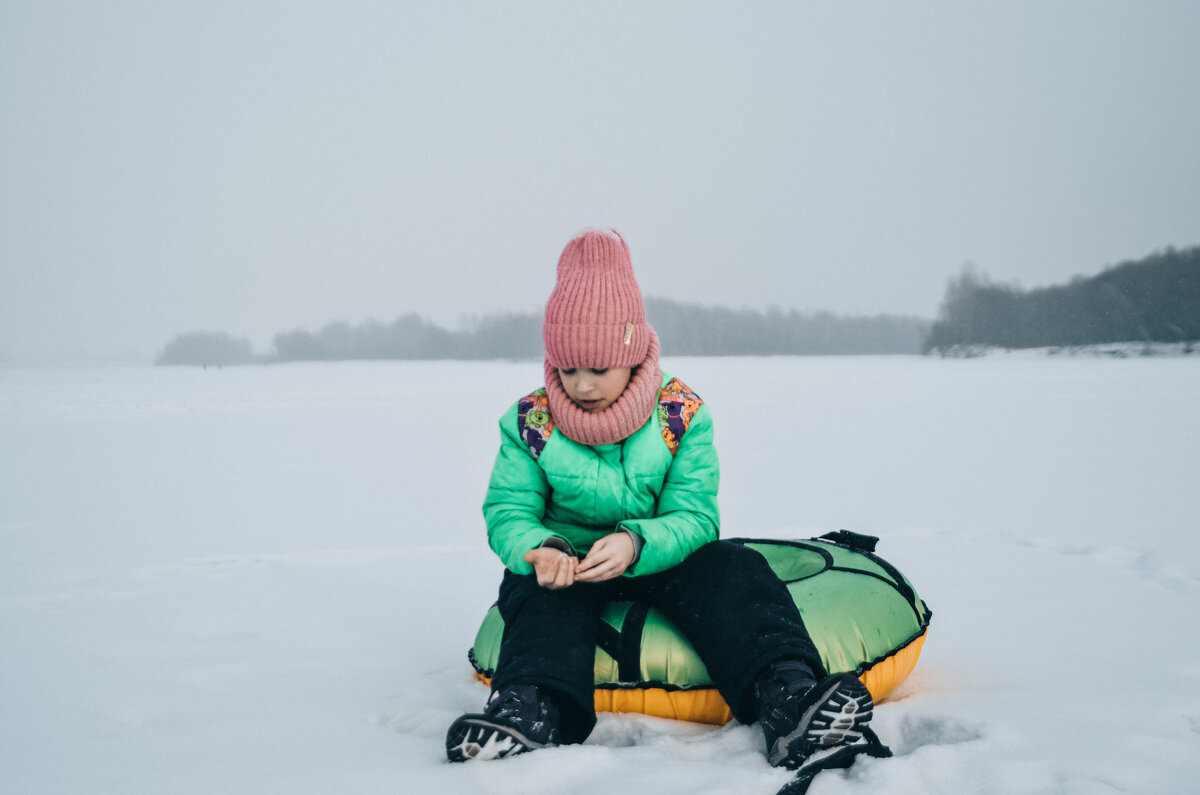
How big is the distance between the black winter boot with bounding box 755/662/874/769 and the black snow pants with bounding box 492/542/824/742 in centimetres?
10

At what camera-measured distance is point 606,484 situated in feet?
6.61

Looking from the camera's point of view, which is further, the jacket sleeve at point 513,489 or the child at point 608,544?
the jacket sleeve at point 513,489

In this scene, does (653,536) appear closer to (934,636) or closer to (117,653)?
(934,636)

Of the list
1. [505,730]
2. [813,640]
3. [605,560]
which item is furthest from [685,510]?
[505,730]

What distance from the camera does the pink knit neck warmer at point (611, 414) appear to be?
6.46 feet

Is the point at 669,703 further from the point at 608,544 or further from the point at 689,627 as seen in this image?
the point at 608,544

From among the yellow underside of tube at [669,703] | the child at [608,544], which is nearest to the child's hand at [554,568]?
the child at [608,544]

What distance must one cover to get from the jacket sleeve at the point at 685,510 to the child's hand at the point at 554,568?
179 mm

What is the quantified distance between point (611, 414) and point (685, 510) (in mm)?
297

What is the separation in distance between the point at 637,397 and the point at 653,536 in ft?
1.09

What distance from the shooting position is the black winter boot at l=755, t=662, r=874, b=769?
4.99ft

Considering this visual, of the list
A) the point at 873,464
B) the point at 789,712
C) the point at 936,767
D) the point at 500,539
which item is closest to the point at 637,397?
the point at 500,539

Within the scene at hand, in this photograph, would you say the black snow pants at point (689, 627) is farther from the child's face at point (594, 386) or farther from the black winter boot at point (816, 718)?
the child's face at point (594, 386)

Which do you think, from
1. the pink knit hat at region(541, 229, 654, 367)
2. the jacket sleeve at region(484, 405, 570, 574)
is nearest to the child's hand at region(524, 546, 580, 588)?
the jacket sleeve at region(484, 405, 570, 574)
